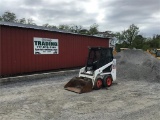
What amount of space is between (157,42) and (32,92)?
46.5 metres

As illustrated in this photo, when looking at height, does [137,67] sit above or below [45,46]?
below

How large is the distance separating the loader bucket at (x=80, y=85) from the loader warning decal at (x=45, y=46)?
4743 millimetres

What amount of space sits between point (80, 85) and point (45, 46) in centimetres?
551

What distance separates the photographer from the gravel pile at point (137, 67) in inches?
513

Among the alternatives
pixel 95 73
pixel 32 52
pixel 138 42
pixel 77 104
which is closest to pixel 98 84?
pixel 95 73

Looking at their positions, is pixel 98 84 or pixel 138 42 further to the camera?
pixel 138 42

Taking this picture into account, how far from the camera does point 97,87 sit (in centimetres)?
970

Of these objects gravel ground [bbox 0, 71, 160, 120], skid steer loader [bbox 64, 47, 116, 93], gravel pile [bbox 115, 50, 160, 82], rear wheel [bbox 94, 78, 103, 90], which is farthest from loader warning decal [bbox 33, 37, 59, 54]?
rear wheel [bbox 94, 78, 103, 90]

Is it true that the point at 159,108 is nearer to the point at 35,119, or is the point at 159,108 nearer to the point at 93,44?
the point at 35,119

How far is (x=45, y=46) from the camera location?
14.1 meters

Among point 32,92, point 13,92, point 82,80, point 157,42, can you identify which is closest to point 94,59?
point 82,80

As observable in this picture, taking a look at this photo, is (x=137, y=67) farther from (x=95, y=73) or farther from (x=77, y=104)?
(x=77, y=104)

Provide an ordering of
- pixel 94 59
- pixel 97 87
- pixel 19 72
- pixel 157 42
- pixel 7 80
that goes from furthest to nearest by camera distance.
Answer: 1. pixel 157 42
2. pixel 19 72
3. pixel 7 80
4. pixel 94 59
5. pixel 97 87

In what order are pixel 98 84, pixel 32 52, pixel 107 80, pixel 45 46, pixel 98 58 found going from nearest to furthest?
pixel 98 84 → pixel 107 80 → pixel 98 58 → pixel 32 52 → pixel 45 46
